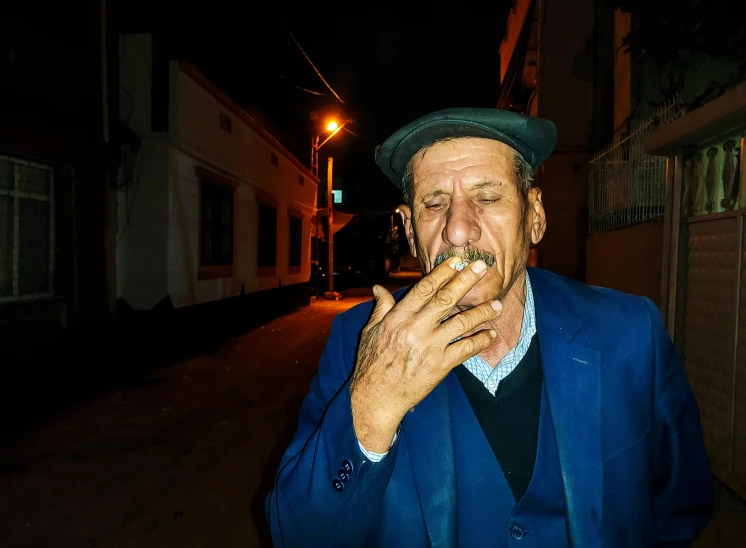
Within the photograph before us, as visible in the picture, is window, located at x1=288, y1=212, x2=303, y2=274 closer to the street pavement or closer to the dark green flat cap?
the street pavement

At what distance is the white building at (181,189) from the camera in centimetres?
784

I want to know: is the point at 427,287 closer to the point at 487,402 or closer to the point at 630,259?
the point at 487,402

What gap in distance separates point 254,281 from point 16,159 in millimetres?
6248

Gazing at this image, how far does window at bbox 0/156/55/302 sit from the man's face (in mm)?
6413

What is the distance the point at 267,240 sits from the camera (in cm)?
1289

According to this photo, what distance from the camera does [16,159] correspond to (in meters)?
6.02

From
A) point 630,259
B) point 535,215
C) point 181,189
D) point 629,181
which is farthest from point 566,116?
point 535,215

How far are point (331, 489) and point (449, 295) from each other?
0.57 meters

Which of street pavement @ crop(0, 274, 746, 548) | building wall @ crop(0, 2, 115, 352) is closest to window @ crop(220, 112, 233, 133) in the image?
building wall @ crop(0, 2, 115, 352)

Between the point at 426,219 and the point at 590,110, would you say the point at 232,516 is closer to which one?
the point at 426,219

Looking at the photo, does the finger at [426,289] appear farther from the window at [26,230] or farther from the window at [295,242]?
the window at [295,242]

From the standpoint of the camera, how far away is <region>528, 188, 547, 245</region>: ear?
179cm

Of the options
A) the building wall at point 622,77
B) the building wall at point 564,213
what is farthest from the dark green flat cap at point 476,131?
the building wall at point 564,213

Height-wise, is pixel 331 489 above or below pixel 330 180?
below
